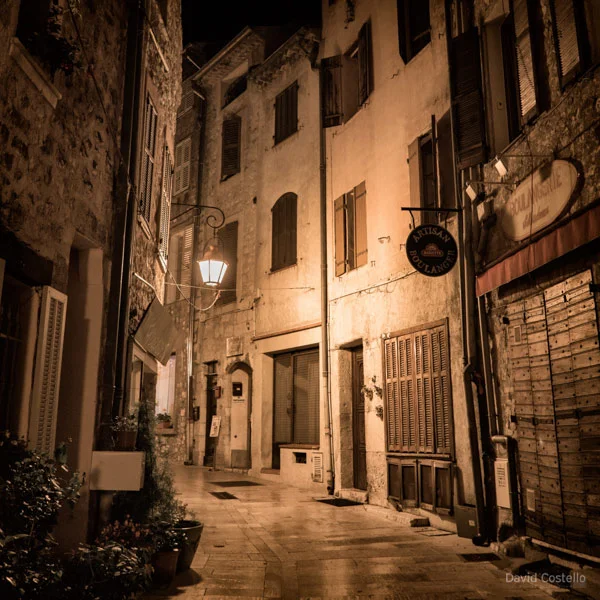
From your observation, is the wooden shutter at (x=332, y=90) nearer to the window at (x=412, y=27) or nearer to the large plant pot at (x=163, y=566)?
the window at (x=412, y=27)

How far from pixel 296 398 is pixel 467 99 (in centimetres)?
775

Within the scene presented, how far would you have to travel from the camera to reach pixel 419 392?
932 centimetres

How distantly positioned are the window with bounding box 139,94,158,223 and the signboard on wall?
4.76 m

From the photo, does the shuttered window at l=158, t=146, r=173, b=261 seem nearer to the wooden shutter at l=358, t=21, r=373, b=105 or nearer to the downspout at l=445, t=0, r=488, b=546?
the wooden shutter at l=358, t=21, r=373, b=105

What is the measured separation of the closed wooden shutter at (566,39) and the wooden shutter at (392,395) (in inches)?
196

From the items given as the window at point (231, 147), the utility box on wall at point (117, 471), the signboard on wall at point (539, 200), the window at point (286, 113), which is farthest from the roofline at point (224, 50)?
the utility box on wall at point (117, 471)

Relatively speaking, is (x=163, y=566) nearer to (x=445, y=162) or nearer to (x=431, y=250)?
(x=431, y=250)

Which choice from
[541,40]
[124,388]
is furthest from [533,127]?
[124,388]

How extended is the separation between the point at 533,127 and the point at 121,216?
4826 mm

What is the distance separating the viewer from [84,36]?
5727 mm

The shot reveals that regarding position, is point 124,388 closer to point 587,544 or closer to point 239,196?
point 587,544

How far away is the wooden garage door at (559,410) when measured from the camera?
579cm

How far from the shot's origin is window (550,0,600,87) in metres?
5.96

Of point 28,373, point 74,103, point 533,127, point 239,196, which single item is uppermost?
point 239,196
